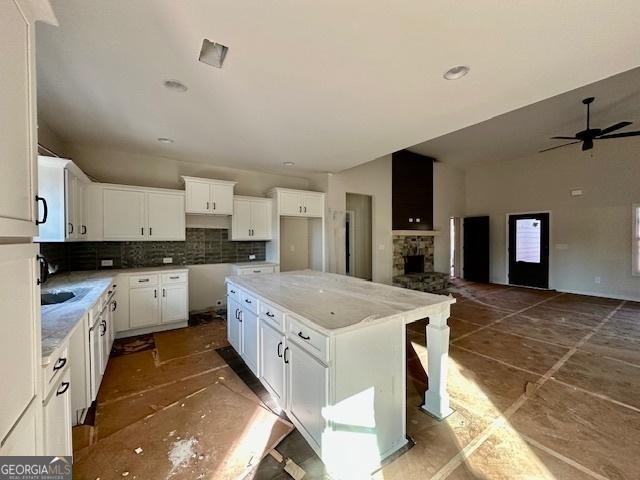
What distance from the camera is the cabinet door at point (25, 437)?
79cm

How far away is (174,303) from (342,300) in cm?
285

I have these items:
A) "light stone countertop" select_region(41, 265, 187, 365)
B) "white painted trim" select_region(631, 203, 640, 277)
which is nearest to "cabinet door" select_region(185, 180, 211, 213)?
"light stone countertop" select_region(41, 265, 187, 365)

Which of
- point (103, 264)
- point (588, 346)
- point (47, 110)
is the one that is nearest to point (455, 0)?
point (47, 110)

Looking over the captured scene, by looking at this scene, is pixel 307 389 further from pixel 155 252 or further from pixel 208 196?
pixel 155 252

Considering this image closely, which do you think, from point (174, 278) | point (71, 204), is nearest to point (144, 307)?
point (174, 278)

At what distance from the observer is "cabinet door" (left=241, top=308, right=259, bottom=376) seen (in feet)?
7.56

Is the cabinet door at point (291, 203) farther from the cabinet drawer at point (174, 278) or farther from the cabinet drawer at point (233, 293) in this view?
the cabinet drawer at point (233, 293)

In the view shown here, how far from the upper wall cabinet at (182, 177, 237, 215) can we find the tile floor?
175 cm

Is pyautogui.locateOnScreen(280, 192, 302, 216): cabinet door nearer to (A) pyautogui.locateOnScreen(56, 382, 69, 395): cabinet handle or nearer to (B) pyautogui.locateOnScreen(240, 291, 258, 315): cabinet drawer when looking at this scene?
(B) pyautogui.locateOnScreen(240, 291, 258, 315): cabinet drawer

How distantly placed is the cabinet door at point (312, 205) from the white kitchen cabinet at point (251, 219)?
0.63m

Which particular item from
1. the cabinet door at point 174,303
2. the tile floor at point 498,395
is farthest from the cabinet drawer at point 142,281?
the tile floor at point 498,395

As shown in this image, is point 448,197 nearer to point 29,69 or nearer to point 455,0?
point 455,0

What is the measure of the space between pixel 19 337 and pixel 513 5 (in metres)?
2.57

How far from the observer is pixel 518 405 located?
2.13 meters
